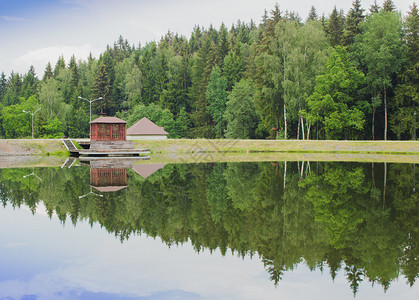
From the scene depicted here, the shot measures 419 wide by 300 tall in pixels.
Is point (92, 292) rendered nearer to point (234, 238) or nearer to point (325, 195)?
point (234, 238)

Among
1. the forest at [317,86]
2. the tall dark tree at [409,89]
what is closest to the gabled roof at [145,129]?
the forest at [317,86]

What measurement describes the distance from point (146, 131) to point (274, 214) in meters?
66.1

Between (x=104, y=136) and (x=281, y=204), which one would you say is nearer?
(x=281, y=204)

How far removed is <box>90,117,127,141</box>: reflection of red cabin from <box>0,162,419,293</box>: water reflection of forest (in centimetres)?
2833

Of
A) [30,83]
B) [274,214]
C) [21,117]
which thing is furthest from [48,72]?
[274,214]

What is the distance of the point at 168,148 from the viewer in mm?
59219

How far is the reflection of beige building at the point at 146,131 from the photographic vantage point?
78438mm

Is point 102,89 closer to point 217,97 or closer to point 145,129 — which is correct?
point 145,129

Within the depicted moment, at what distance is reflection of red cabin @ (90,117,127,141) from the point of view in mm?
55156

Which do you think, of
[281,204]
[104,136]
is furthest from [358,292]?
[104,136]

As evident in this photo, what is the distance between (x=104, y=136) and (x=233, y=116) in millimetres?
28077

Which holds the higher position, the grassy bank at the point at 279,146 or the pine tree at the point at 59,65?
the pine tree at the point at 59,65

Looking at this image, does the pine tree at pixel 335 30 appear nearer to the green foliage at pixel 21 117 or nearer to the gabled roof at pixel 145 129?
the gabled roof at pixel 145 129

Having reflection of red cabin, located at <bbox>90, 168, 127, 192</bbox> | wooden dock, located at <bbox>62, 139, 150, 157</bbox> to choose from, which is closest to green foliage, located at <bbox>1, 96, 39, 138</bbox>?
wooden dock, located at <bbox>62, 139, 150, 157</bbox>
